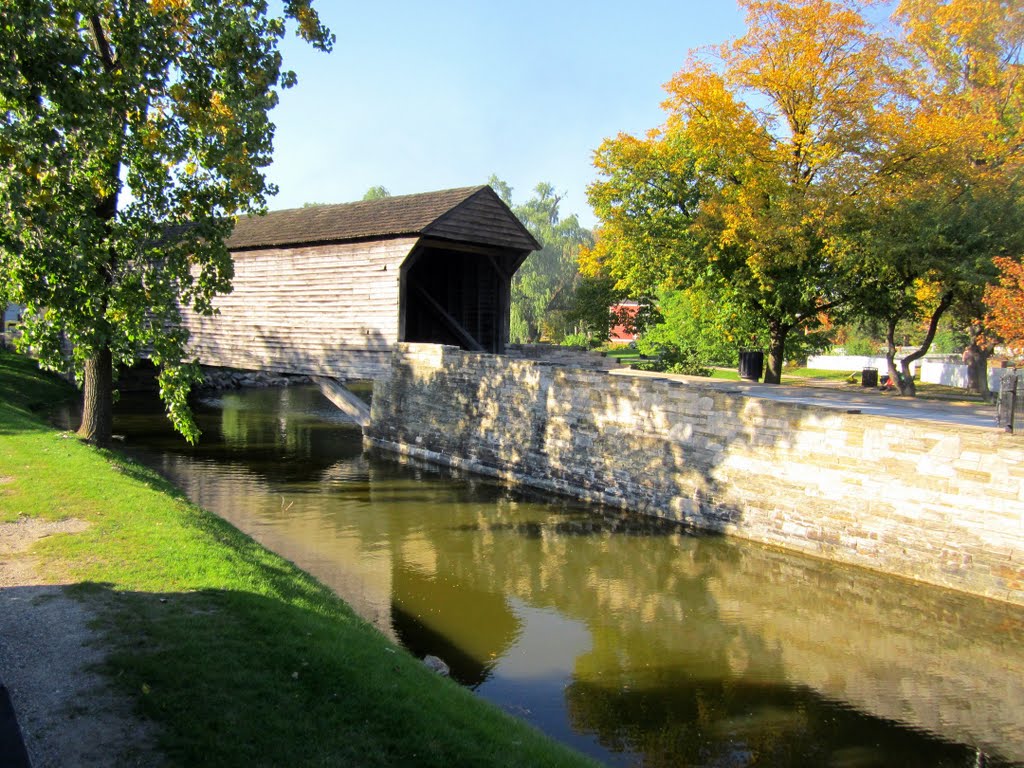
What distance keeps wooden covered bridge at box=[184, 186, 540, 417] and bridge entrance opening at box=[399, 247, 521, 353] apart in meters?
0.03

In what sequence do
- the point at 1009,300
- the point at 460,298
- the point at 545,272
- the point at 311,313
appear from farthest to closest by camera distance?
the point at 545,272, the point at 460,298, the point at 311,313, the point at 1009,300

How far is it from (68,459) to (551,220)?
6690cm

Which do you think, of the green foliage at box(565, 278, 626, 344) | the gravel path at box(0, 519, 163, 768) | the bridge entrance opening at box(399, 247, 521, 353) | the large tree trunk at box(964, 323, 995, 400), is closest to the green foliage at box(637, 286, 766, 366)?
the green foliage at box(565, 278, 626, 344)

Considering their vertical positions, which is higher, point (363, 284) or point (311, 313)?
point (363, 284)

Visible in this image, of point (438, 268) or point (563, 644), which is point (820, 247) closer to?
point (438, 268)

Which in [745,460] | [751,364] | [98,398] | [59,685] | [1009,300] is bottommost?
[59,685]

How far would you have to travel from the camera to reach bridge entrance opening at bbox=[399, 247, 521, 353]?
21.6 metres

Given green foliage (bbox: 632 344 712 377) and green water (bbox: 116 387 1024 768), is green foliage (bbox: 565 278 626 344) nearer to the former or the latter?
green foliage (bbox: 632 344 712 377)

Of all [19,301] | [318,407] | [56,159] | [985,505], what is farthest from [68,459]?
[318,407]

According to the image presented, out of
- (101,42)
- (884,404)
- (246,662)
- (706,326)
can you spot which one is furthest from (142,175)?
(706,326)

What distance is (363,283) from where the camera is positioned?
1939cm

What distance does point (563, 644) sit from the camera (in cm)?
852

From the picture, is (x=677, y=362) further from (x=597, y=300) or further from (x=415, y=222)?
(x=415, y=222)

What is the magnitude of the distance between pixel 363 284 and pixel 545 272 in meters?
44.5
